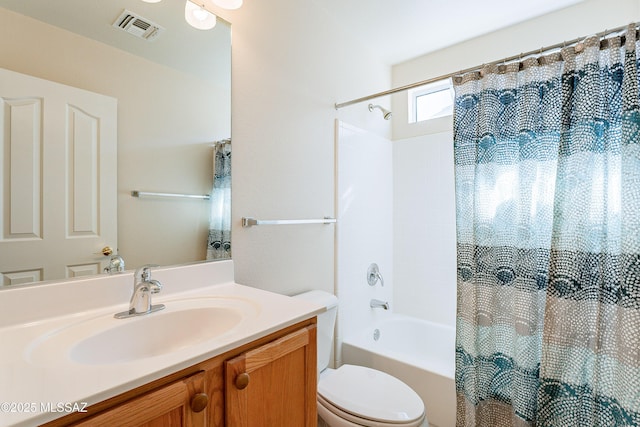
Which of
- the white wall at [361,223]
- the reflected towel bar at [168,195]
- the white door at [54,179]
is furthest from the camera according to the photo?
the white wall at [361,223]

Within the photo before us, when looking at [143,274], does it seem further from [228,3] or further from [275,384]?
[228,3]

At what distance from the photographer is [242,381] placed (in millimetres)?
768

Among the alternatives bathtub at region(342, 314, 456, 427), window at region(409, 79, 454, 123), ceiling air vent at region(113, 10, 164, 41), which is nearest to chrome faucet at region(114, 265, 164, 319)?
ceiling air vent at region(113, 10, 164, 41)

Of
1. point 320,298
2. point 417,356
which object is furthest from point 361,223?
point 417,356

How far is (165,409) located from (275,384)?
1.05ft

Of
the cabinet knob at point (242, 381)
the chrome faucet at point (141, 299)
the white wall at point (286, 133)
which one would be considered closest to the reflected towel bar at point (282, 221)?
the white wall at point (286, 133)

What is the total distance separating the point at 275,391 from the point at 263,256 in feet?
2.38

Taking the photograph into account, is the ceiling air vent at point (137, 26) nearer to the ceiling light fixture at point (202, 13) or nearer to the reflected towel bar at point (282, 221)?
the ceiling light fixture at point (202, 13)

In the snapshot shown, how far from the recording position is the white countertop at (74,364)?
506 mm

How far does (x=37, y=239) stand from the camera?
35.5 inches

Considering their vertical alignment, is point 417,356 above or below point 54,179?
below

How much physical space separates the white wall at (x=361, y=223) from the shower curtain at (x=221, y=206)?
84cm

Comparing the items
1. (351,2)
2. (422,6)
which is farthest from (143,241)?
(422,6)

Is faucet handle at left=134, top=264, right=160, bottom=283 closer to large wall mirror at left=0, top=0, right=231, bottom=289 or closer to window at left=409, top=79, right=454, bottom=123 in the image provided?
large wall mirror at left=0, top=0, right=231, bottom=289
